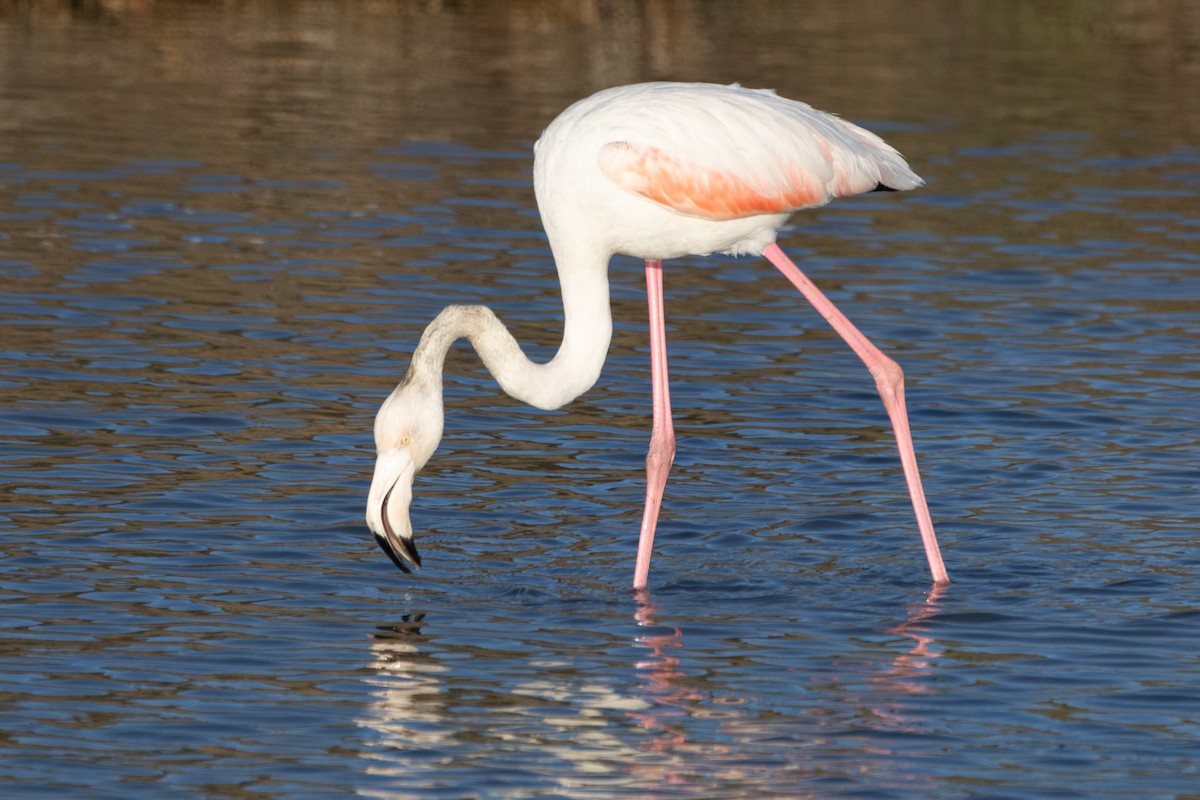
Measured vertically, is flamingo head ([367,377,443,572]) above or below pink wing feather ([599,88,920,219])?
below

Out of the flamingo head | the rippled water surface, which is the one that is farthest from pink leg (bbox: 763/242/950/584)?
the flamingo head

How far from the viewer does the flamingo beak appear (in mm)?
A: 7066

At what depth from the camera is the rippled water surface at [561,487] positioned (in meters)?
6.27

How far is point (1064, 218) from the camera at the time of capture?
15.3 meters

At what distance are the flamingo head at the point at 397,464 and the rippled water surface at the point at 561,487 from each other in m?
0.37

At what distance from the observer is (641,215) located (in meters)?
7.68

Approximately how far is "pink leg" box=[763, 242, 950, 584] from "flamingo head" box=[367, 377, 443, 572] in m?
1.68

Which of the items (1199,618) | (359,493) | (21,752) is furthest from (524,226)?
(21,752)

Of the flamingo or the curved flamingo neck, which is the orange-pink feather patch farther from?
the curved flamingo neck

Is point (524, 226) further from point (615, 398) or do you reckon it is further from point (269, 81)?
point (269, 81)

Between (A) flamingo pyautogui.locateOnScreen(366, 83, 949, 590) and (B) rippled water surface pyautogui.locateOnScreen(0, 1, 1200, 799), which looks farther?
(A) flamingo pyautogui.locateOnScreen(366, 83, 949, 590)

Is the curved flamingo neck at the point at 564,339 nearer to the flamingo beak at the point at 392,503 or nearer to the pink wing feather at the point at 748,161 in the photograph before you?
the pink wing feather at the point at 748,161

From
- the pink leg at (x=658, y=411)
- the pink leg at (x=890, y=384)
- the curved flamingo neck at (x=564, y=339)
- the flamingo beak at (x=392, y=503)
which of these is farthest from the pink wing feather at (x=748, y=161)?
the flamingo beak at (x=392, y=503)

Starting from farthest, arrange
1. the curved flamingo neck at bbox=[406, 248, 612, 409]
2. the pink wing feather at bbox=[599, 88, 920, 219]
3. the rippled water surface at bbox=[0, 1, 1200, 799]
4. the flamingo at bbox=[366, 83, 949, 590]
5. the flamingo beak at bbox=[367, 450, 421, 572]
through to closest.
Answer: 1. the pink wing feather at bbox=[599, 88, 920, 219]
2. the curved flamingo neck at bbox=[406, 248, 612, 409]
3. the flamingo at bbox=[366, 83, 949, 590]
4. the flamingo beak at bbox=[367, 450, 421, 572]
5. the rippled water surface at bbox=[0, 1, 1200, 799]
